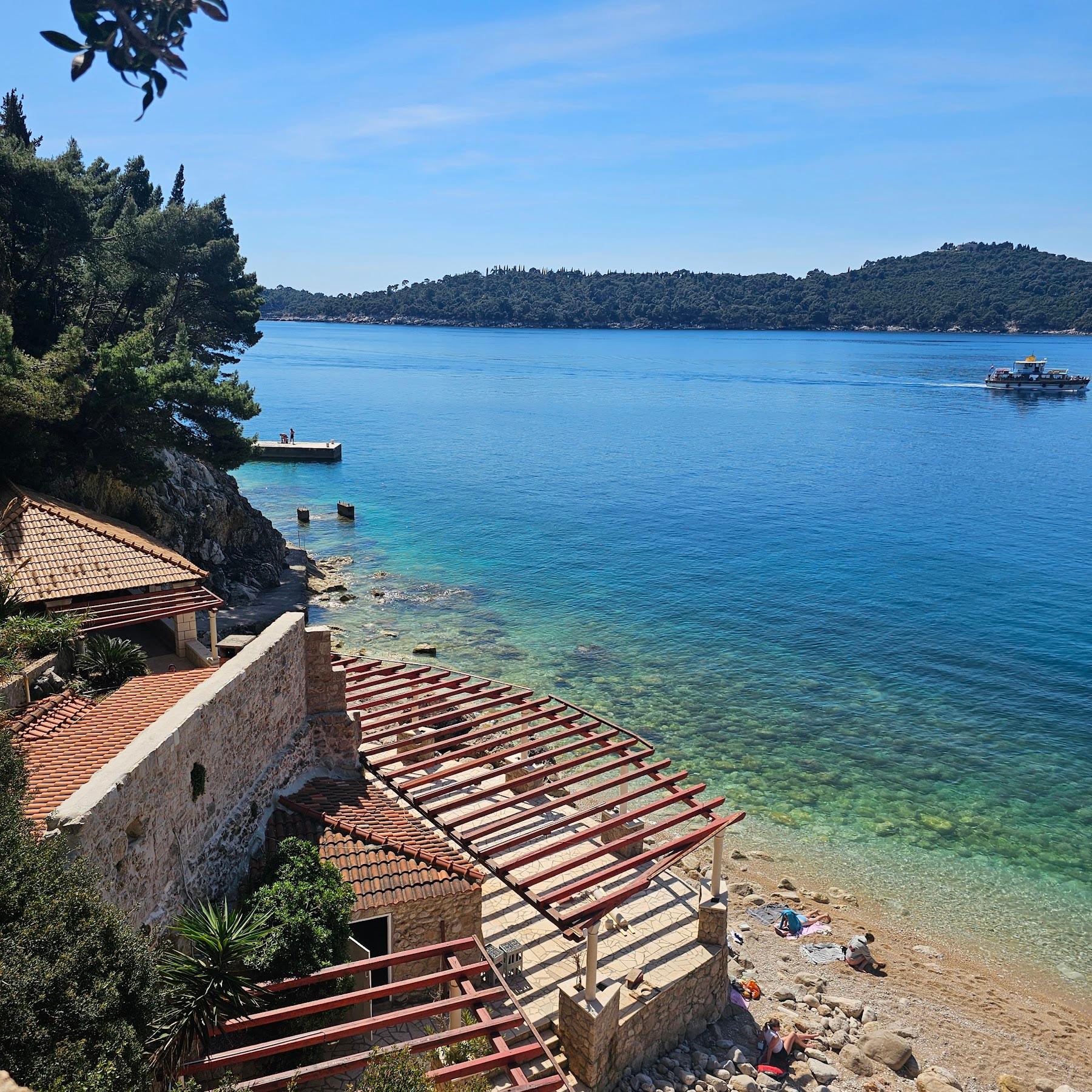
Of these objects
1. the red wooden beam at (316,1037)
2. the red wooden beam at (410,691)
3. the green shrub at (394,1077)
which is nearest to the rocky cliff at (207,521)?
the red wooden beam at (410,691)

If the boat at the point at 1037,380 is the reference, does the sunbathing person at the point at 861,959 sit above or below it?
below

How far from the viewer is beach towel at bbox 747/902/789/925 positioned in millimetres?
20984

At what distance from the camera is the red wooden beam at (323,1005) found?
1022 cm

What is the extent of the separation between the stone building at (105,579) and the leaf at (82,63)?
50.8ft

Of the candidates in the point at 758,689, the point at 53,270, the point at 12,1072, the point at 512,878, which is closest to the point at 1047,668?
the point at 758,689

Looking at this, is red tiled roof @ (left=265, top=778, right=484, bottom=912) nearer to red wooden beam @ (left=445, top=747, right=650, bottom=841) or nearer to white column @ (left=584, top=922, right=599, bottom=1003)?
red wooden beam @ (left=445, top=747, right=650, bottom=841)

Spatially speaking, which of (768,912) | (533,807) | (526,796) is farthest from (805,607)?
(526,796)

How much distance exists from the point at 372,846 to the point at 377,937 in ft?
4.48

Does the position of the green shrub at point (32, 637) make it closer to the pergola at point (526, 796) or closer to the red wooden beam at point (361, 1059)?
the pergola at point (526, 796)

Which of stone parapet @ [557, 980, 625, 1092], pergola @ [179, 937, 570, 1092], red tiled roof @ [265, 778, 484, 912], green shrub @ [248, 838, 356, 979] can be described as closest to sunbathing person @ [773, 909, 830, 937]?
stone parapet @ [557, 980, 625, 1092]

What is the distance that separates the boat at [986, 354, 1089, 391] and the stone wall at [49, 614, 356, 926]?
13568 cm

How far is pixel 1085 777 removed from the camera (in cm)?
2820

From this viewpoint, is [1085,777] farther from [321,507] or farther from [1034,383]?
[1034,383]

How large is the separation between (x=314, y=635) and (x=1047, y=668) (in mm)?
32276
